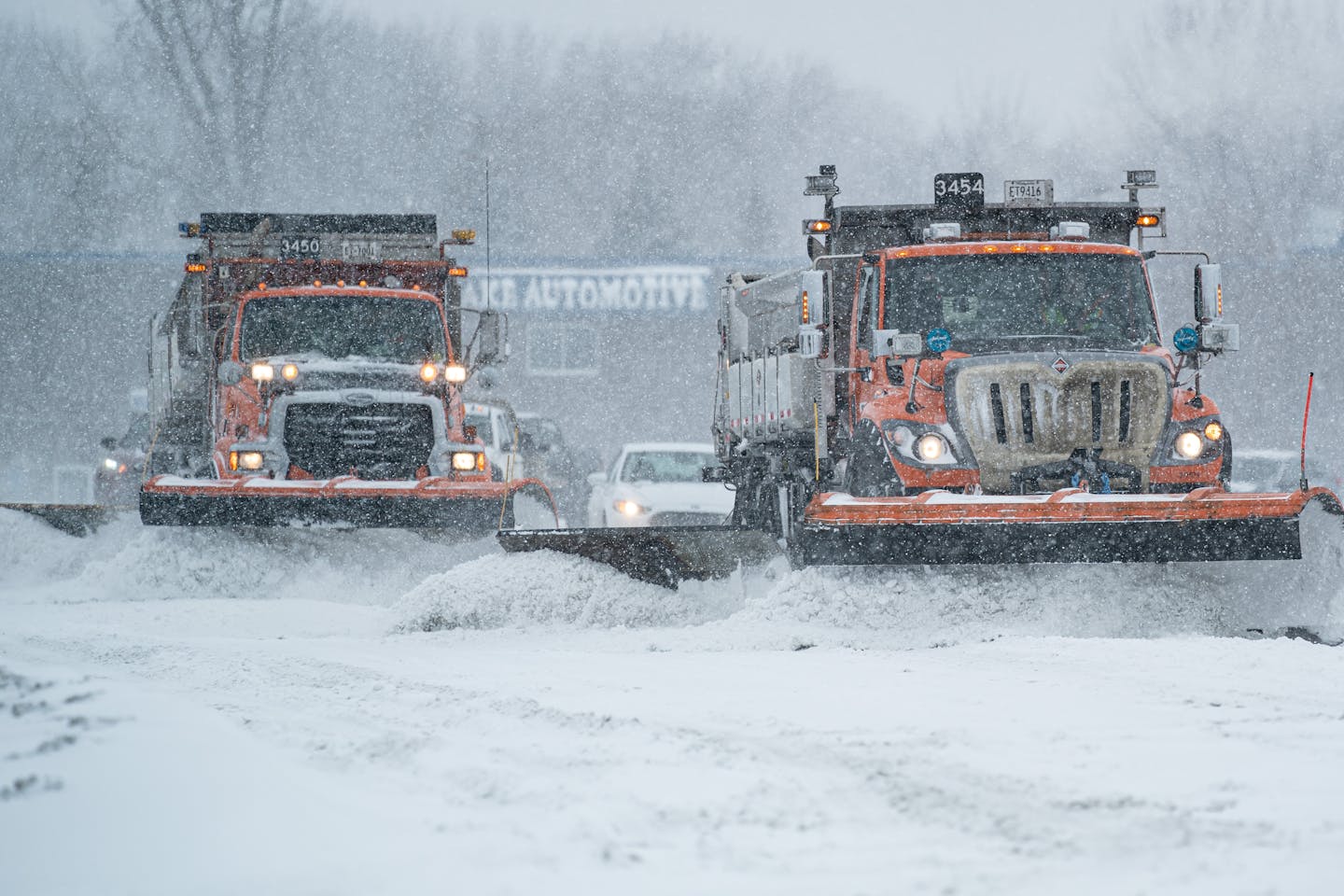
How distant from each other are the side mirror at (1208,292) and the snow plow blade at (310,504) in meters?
5.09

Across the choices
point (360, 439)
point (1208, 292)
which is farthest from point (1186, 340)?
point (360, 439)

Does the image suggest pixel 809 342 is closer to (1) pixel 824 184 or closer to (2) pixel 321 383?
(1) pixel 824 184

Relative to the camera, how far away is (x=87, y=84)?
154ft

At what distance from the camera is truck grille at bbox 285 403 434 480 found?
537 inches

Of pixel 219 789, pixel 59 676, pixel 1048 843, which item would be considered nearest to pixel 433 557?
pixel 59 676

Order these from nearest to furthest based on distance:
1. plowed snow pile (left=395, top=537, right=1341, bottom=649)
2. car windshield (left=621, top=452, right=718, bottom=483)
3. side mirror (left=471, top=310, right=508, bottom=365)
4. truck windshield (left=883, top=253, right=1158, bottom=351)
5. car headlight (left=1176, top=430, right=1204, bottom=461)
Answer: plowed snow pile (left=395, top=537, right=1341, bottom=649) < car headlight (left=1176, top=430, right=1204, bottom=461) < truck windshield (left=883, top=253, right=1158, bottom=351) < side mirror (left=471, top=310, right=508, bottom=365) < car windshield (left=621, top=452, right=718, bottom=483)

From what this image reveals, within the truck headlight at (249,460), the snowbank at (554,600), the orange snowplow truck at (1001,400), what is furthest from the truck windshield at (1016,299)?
the truck headlight at (249,460)

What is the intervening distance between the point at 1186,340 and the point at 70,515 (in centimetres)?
920

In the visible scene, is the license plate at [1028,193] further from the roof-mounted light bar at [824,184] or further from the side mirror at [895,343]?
the side mirror at [895,343]

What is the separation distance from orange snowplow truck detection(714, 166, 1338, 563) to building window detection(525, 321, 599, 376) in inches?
1207

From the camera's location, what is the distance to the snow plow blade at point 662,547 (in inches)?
387

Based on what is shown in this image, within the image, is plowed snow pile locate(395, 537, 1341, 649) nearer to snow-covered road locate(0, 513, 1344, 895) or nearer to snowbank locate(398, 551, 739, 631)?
snow-covered road locate(0, 513, 1344, 895)

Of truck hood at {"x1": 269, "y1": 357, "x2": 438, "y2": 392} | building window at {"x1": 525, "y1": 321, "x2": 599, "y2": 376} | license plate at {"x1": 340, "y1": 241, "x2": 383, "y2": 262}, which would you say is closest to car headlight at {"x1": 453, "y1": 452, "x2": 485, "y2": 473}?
truck hood at {"x1": 269, "y1": 357, "x2": 438, "y2": 392}

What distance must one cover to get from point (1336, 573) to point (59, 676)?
645 centimetres
